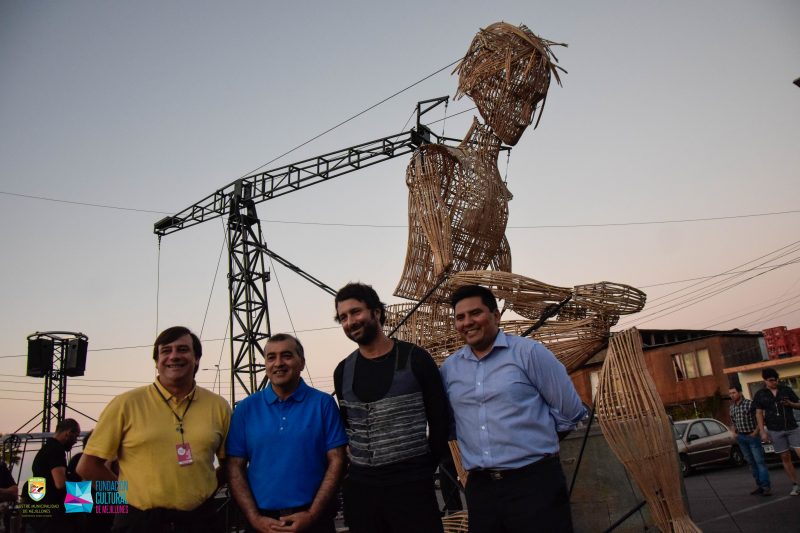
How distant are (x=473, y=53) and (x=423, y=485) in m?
4.57

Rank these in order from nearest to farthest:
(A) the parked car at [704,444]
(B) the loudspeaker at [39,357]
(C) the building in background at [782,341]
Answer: (B) the loudspeaker at [39,357], (A) the parked car at [704,444], (C) the building in background at [782,341]

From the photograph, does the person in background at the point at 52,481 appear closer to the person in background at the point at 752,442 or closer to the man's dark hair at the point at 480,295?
the man's dark hair at the point at 480,295

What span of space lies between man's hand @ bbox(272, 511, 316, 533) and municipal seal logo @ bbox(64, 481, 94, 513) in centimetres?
207

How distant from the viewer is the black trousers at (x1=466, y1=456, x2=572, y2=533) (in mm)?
2406

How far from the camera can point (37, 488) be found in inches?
191

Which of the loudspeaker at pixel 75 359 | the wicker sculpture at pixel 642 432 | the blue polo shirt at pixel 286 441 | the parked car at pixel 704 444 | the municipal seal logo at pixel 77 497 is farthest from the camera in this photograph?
the loudspeaker at pixel 75 359

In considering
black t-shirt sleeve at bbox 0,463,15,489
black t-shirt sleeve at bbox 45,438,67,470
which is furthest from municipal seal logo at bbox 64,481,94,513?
black t-shirt sleeve at bbox 0,463,15,489

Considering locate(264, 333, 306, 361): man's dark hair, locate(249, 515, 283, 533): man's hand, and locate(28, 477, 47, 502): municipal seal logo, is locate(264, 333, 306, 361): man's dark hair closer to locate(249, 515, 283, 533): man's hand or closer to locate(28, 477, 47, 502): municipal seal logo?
locate(249, 515, 283, 533): man's hand

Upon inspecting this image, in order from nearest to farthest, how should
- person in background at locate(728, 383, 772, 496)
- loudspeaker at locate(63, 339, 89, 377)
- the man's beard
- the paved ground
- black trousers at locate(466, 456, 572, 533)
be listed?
black trousers at locate(466, 456, 572, 533) → the man's beard → the paved ground → person in background at locate(728, 383, 772, 496) → loudspeaker at locate(63, 339, 89, 377)

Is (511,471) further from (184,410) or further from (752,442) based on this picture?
→ (752,442)

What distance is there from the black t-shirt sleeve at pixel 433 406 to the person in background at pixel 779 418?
5979mm

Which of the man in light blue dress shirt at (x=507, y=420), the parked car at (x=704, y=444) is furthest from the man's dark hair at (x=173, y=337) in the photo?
the parked car at (x=704, y=444)

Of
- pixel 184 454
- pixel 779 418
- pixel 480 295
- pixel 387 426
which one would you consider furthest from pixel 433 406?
pixel 779 418

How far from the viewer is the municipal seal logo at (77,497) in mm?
4083
